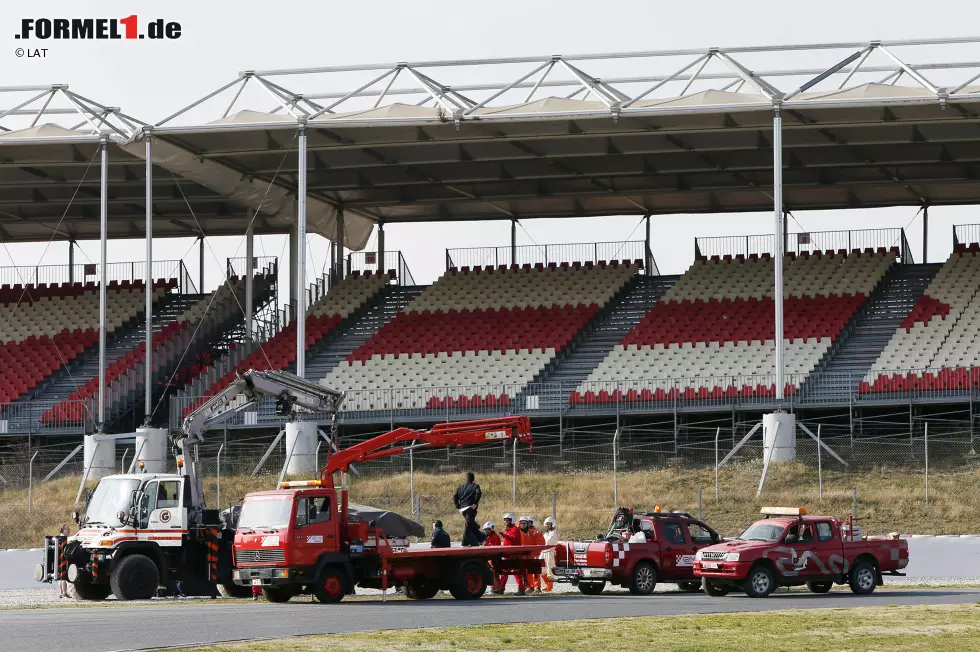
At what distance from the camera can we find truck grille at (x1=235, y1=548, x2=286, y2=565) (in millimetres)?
24875

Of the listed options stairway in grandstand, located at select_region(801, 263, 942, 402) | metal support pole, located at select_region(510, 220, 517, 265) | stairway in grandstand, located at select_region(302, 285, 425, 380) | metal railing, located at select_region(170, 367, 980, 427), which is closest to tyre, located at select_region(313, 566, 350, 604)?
metal railing, located at select_region(170, 367, 980, 427)

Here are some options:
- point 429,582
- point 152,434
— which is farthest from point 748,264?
point 429,582

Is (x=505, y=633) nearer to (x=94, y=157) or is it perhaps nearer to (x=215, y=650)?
(x=215, y=650)

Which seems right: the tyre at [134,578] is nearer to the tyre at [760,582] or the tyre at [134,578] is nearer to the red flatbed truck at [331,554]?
the red flatbed truck at [331,554]

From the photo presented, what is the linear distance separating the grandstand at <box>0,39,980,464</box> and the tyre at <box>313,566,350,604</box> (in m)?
15.0

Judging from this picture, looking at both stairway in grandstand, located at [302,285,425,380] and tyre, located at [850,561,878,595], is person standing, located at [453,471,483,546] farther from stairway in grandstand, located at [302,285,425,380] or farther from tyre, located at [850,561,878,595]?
stairway in grandstand, located at [302,285,425,380]

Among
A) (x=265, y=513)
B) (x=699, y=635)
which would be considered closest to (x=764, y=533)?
(x=265, y=513)

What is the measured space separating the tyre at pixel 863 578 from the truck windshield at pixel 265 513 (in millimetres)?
9139

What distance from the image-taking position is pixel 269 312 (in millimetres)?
55375

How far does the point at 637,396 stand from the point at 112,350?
1840cm

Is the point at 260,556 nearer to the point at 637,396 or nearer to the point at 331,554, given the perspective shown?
the point at 331,554

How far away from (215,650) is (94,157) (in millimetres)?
31472

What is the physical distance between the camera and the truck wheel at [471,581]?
83.4 ft

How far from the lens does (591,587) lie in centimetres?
2744
